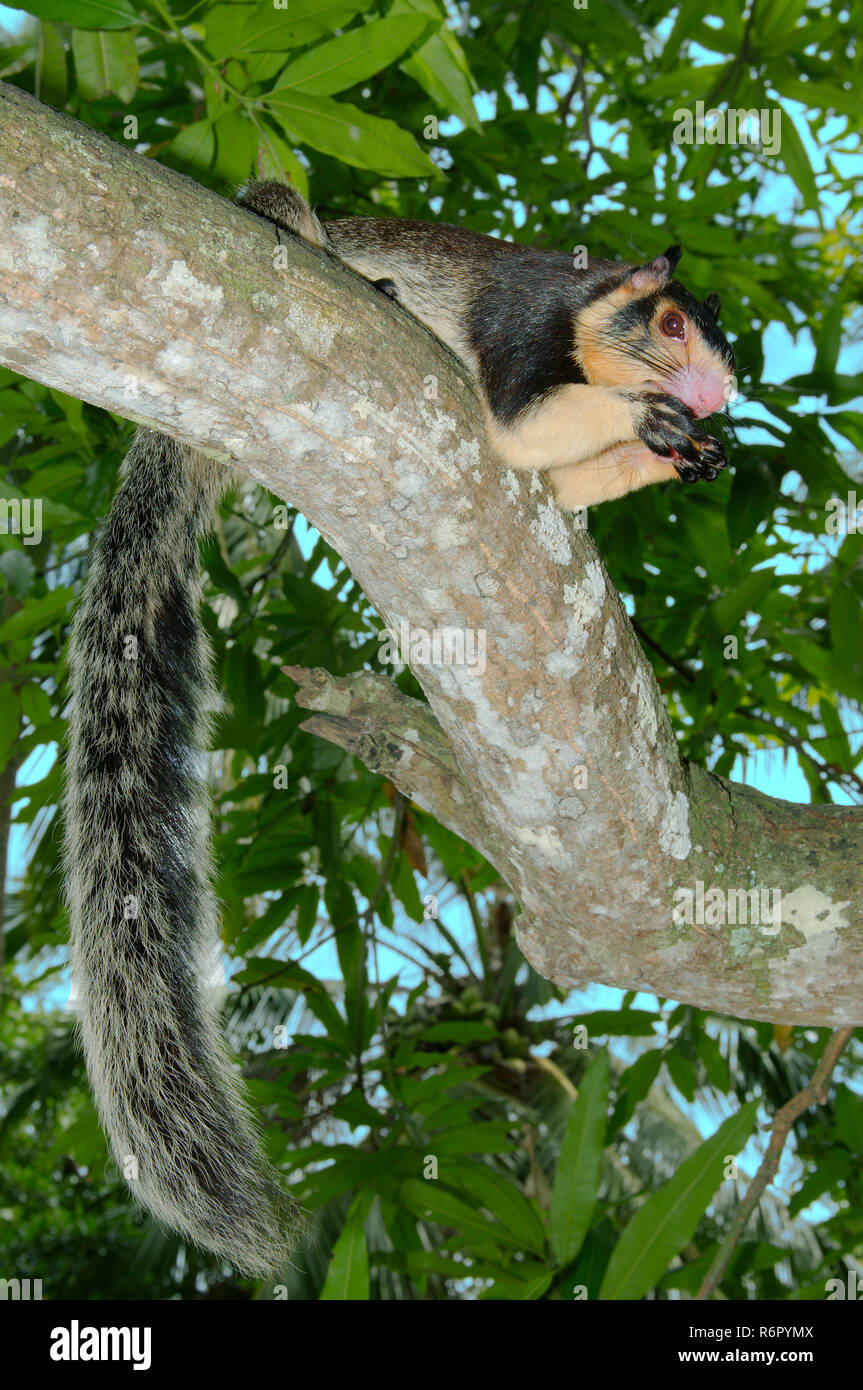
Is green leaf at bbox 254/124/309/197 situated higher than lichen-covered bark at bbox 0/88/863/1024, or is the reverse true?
green leaf at bbox 254/124/309/197

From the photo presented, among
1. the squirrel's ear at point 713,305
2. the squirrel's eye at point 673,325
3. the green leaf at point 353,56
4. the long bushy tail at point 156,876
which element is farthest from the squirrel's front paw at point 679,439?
the long bushy tail at point 156,876

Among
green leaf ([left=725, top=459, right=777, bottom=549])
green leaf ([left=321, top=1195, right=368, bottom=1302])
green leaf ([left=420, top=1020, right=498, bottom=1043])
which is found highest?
green leaf ([left=725, top=459, right=777, bottom=549])

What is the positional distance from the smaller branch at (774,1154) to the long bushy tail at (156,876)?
102 centimetres

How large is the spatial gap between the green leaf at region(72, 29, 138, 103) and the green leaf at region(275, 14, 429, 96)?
493mm

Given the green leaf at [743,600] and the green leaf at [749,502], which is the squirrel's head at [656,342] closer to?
the green leaf at [749,502]

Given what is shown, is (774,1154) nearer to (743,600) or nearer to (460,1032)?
(460,1032)

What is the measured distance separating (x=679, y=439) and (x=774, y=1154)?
157 cm

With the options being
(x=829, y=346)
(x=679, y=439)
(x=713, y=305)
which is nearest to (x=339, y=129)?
(x=679, y=439)

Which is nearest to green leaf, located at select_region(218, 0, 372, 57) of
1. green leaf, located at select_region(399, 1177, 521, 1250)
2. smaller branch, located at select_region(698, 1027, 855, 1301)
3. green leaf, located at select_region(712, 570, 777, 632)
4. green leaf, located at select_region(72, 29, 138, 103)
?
green leaf, located at select_region(72, 29, 138, 103)

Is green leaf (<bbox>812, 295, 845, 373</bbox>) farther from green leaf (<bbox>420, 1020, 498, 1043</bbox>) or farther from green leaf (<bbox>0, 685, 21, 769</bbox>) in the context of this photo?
green leaf (<bbox>0, 685, 21, 769</bbox>)

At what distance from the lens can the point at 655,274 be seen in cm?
209

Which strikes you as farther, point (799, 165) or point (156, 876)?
A: point (799, 165)

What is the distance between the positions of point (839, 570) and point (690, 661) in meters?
1.11

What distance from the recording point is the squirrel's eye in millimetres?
1993
